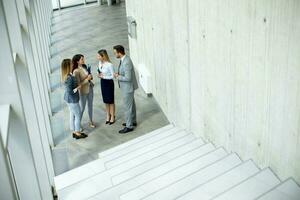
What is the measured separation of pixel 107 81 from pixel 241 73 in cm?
496

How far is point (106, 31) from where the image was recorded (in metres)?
18.8

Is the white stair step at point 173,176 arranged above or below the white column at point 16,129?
Answer: below

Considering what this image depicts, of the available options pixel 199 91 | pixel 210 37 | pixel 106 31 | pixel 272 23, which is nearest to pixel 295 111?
pixel 272 23

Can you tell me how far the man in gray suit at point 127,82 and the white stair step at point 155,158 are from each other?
2.52 meters

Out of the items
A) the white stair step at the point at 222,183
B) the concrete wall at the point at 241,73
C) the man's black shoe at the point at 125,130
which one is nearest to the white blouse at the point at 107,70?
the man's black shoe at the point at 125,130

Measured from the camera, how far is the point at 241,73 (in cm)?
546

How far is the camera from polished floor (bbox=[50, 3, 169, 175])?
9.45 metres

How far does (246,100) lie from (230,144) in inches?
38.7

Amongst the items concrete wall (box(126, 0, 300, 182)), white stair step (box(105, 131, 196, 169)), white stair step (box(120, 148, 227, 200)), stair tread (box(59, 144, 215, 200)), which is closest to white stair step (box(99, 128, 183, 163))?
white stair step (box(105, 131, 196, 169))

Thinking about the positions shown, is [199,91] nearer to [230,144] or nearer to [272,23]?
[230,144]

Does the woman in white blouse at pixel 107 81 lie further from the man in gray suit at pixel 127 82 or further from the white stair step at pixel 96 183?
the white stair step at pixel 96 183

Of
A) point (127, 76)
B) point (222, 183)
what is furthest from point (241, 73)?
point (127, 76)

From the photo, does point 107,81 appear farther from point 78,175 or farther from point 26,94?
point 26,94

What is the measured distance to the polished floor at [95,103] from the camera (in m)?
9.45
